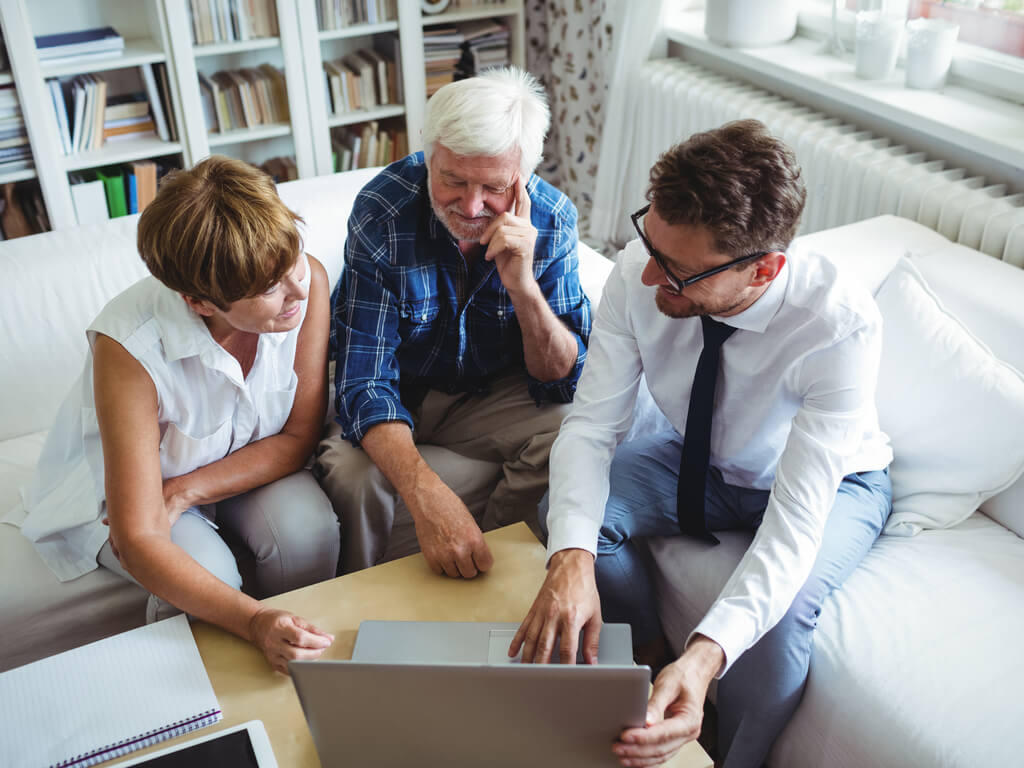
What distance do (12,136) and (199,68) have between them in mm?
→ 676

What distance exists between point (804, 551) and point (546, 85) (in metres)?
2.68

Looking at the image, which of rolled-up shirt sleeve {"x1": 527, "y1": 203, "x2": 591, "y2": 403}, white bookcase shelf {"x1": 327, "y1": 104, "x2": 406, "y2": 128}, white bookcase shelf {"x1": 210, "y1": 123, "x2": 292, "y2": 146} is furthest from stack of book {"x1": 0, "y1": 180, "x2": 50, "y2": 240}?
rolled-up shirt sleeve {"x1": 527, "y1": 203, "x2": 591, "y2": 403}

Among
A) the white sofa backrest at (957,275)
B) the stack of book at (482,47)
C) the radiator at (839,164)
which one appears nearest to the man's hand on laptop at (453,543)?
the white sofa backrest at (957,275)

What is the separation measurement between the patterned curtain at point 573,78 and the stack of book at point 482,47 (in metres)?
0.14

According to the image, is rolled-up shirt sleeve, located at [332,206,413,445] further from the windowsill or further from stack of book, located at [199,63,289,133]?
stack of book, located at [199,63,289,133]

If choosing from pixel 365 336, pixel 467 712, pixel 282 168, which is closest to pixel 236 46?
pixel 282 168

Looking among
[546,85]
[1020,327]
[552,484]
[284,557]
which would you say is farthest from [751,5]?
[284,557]

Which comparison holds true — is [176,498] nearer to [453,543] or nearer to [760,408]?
[453,543]

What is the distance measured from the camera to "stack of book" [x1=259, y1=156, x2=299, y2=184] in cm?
332

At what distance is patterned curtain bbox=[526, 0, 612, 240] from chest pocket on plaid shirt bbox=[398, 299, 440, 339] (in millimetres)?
1654

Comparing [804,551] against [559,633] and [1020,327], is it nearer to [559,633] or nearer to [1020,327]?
[559,633]

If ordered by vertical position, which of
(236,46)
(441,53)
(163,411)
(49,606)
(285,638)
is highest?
(236,46)

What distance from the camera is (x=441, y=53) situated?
3297mm

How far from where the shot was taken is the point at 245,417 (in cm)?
151
